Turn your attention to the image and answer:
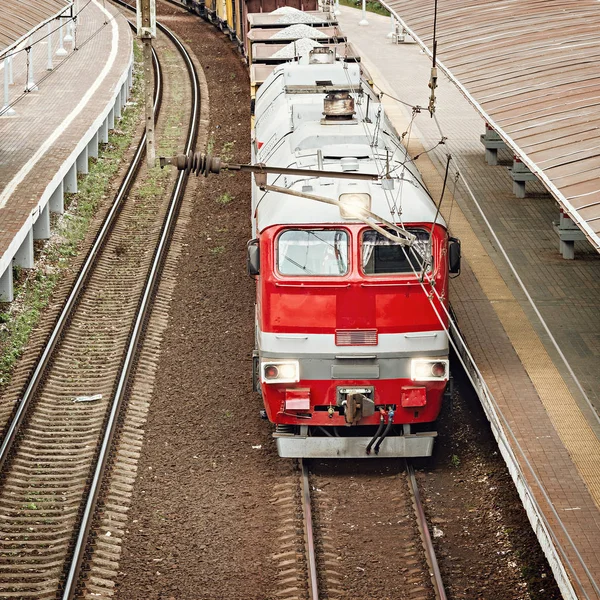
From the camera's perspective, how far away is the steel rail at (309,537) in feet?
31.4

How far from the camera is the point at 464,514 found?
36.3 feet

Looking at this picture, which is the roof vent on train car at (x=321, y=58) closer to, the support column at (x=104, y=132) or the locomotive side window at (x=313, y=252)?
the locomotive side window at (x=313, y=252)

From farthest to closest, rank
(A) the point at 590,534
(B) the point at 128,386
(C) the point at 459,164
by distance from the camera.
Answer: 1. (C) the point at 459,164
2. (B) the point at 128,386
3. (A) the point at 590,534

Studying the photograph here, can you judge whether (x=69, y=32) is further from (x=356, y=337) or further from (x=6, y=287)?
(x=356, y=337)

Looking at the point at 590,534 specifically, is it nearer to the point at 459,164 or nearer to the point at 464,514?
the point at 464,514

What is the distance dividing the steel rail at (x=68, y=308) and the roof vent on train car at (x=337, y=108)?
4.96 meters

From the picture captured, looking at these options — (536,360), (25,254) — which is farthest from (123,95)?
(536,360)

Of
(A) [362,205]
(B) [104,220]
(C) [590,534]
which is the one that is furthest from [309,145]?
(B) [104,220]

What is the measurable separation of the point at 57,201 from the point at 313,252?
34.1 ft

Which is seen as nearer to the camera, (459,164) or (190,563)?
(190,563)

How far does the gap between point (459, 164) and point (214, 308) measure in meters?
8.88

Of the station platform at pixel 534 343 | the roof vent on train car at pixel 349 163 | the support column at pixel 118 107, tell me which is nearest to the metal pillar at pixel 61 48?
the support column at pixel 118 107

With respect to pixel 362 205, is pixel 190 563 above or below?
below

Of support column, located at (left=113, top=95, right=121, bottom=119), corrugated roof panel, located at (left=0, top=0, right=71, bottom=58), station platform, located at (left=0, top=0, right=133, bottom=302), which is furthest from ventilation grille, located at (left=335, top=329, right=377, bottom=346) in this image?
support column, located at (left=113, top=95, right=121, bottom=119)
